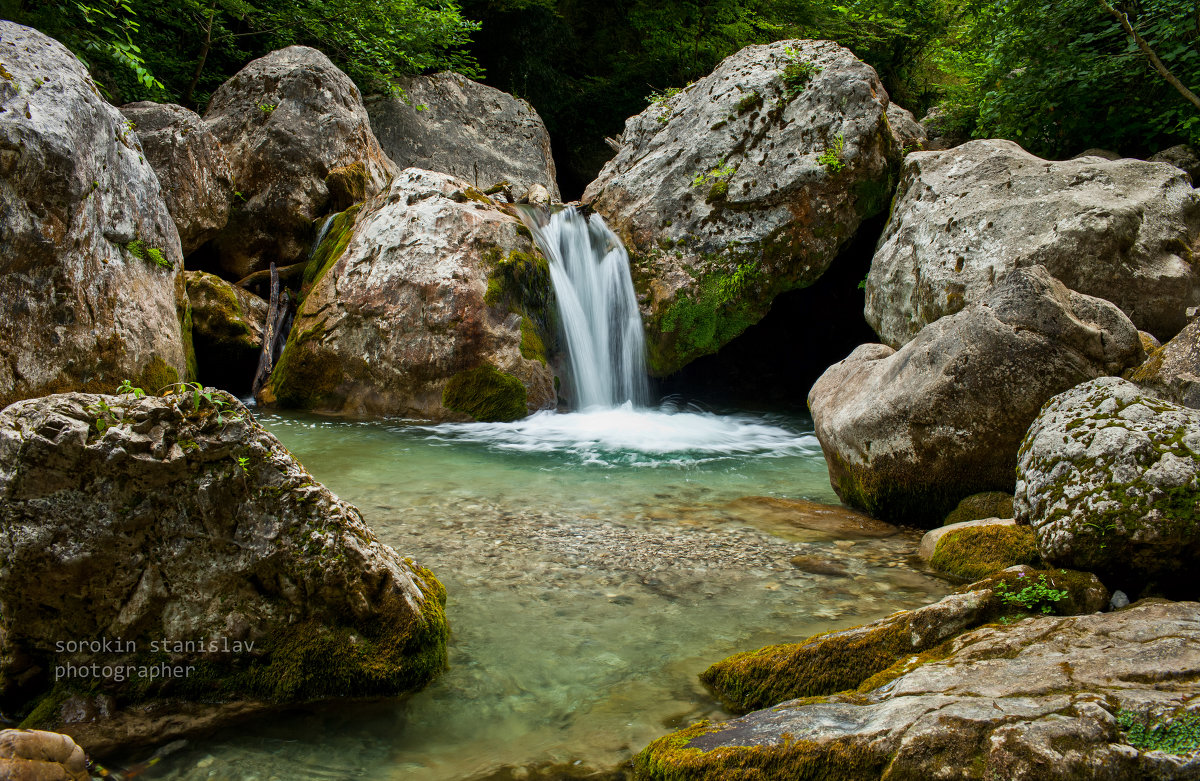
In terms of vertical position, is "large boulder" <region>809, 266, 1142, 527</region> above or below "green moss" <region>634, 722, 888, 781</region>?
above

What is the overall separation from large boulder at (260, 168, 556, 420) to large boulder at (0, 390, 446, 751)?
6.51 meters

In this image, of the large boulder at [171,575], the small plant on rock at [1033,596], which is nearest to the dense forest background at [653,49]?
the large boulder at [171,575]

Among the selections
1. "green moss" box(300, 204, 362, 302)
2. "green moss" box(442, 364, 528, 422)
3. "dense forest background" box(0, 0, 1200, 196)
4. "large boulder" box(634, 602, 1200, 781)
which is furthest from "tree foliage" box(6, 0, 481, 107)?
"large boulder" box(634, 602, 1200, 781)

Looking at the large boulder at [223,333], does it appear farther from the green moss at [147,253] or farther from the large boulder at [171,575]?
the large boulder at [171,575]

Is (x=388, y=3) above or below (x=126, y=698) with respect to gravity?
above

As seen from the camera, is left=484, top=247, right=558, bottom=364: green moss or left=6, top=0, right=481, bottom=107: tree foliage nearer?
left=484, top=247, right=558, bottom=364: green moss

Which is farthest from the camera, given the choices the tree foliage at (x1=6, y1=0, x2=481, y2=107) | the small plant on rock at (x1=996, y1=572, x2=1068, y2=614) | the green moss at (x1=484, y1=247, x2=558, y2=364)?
the tree foliage at (x1=6, y1=0, x2=481, y2=107)

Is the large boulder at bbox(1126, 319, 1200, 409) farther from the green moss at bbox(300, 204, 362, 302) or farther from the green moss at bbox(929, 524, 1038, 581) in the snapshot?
the green moss at bbox(300, 204, 362, 302)

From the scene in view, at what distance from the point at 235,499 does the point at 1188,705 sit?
333cm

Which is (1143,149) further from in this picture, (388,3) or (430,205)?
(388,3)

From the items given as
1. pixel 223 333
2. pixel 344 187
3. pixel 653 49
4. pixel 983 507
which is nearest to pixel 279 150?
pixel 344 187

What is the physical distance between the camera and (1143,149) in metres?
10.0

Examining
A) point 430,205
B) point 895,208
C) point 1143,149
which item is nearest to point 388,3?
point 430,205

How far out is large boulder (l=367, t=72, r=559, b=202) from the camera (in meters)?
16.2
